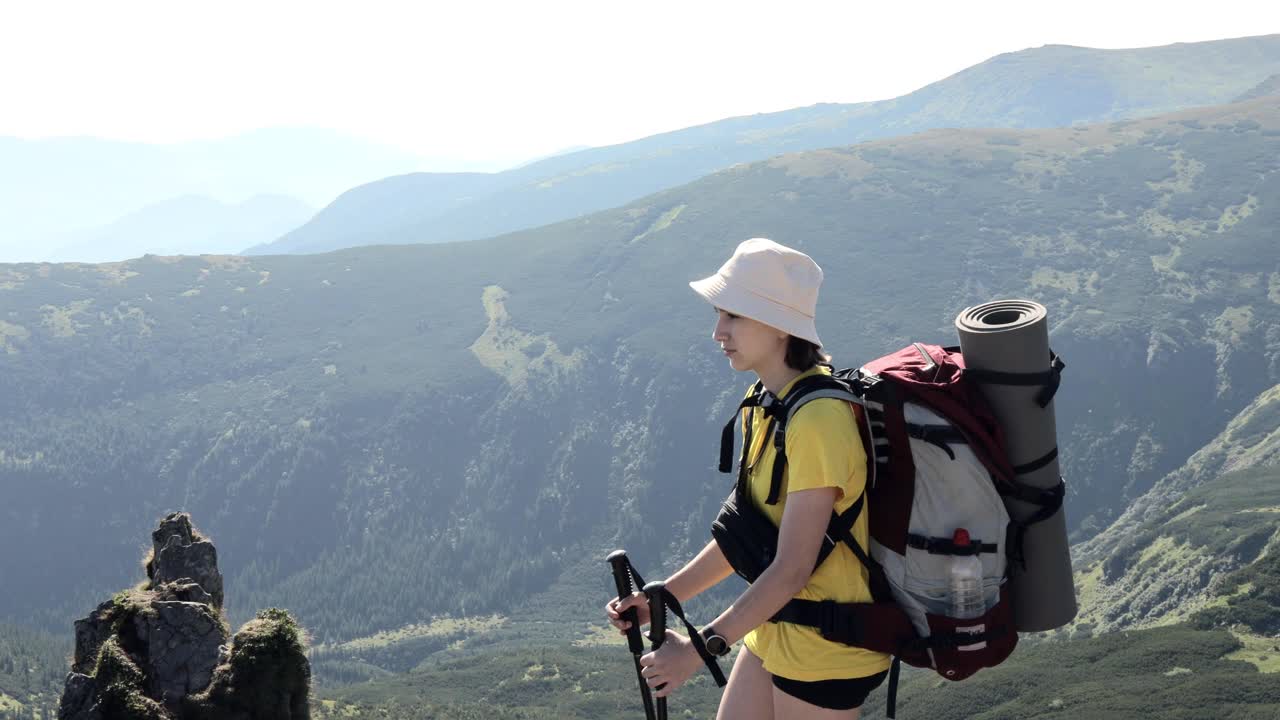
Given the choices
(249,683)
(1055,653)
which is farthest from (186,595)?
(1055,653)

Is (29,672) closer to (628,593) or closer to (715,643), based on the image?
(628,593)

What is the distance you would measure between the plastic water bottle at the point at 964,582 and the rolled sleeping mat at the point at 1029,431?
53 cm

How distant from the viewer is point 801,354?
670cm

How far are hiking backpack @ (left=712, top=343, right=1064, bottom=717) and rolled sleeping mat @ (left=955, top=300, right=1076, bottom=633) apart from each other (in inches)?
3.5

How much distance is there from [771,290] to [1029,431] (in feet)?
5.98

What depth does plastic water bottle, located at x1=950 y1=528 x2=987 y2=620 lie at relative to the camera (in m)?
6.38

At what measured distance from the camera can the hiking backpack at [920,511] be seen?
6.38 metres

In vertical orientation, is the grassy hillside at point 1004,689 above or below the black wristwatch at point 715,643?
below

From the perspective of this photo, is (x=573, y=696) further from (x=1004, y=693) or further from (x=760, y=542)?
(x=760, y=542)

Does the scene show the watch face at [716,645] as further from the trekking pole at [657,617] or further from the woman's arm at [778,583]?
the trekking pole at [657,617]

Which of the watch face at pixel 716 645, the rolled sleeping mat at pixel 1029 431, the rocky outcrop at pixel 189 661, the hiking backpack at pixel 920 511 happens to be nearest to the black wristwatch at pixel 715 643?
the watch face at pixel 716 645

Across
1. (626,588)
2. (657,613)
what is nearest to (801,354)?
(657,613)

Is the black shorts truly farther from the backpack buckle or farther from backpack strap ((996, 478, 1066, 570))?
backpack strap ((996, 478, 1066, 570))

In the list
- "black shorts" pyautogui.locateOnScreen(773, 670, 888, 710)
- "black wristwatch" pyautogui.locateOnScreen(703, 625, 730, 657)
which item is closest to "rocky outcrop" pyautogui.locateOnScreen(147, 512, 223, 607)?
"black shorts" pyautogui.locateOnScreen(773, 670, 888, 710)
